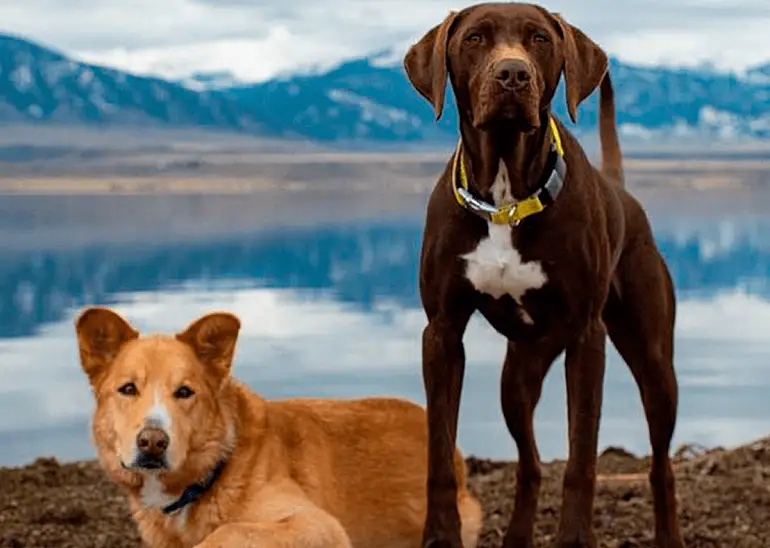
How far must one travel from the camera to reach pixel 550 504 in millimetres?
8922

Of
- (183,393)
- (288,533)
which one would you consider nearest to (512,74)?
(183,393)

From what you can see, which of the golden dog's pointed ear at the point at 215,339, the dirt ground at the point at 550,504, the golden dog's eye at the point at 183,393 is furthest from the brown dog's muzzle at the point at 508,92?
the dirt ground at the point at 550,504

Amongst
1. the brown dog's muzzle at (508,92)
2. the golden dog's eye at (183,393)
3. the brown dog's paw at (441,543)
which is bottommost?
the brown dog's paw at (441,543)

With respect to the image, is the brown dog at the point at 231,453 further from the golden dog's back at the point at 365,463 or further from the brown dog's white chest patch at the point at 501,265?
the brown dog's white chest patch at the point at 501,265

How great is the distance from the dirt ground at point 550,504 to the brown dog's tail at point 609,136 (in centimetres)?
169

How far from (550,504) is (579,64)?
2932mm

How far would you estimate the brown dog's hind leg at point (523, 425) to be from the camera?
752 cm

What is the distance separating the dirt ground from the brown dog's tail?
169 cm

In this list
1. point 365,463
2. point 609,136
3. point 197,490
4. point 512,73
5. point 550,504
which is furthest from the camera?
point 550,504

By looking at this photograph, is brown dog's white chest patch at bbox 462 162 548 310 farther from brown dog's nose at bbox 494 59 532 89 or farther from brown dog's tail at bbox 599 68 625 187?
brown dog's tail at bbox 599 68 625 187

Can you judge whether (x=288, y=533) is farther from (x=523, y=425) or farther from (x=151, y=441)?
(x=523, y=425)

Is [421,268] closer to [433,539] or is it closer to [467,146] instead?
[467,146]

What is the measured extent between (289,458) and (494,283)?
110 cm

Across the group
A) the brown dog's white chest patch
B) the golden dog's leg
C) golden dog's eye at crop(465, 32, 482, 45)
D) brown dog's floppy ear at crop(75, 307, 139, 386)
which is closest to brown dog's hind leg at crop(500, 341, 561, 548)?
the brown dog's white chest patch
